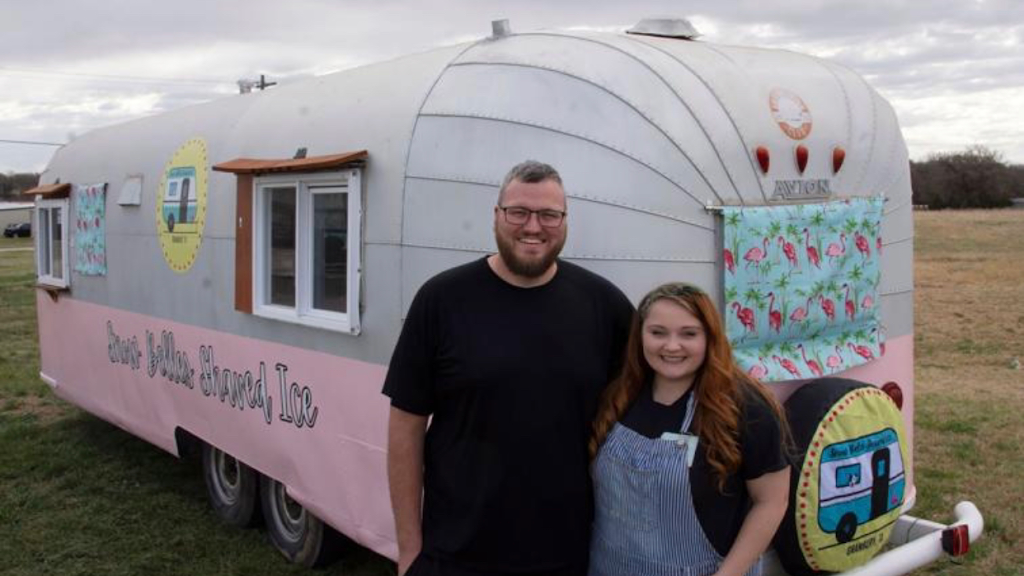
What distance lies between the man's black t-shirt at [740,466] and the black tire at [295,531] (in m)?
2.89

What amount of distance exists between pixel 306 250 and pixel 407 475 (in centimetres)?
222

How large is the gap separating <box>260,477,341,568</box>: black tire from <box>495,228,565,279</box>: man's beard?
2848 mm

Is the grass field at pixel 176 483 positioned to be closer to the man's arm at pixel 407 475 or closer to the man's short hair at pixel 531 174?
the man's arm at pixel 407 475

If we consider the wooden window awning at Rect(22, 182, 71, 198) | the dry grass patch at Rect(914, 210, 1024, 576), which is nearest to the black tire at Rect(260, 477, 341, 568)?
the dry grass patch at Rect(914, 210, 1024, 576)

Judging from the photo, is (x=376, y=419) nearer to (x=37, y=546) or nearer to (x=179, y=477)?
(x=37, y=546)

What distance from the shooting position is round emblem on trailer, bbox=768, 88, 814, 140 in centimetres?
384

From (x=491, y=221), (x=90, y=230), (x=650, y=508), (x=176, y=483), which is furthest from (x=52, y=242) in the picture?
(x=650, y=508)

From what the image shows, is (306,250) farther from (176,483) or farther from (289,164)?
(176,483)

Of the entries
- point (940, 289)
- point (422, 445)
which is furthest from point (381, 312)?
point (940, 289)

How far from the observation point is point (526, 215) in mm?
2680

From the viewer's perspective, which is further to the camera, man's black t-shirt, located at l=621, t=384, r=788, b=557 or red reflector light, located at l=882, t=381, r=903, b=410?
red reflector light, located at l=882, t=381, r=903, b=410

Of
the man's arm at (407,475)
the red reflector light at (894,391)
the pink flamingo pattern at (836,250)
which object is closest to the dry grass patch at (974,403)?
the red reflector light at (894,391)

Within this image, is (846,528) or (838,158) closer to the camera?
(846,528)

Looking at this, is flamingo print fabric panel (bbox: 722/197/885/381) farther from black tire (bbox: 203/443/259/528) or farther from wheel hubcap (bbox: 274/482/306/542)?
black tire (bbox: 203/443/259/528)
